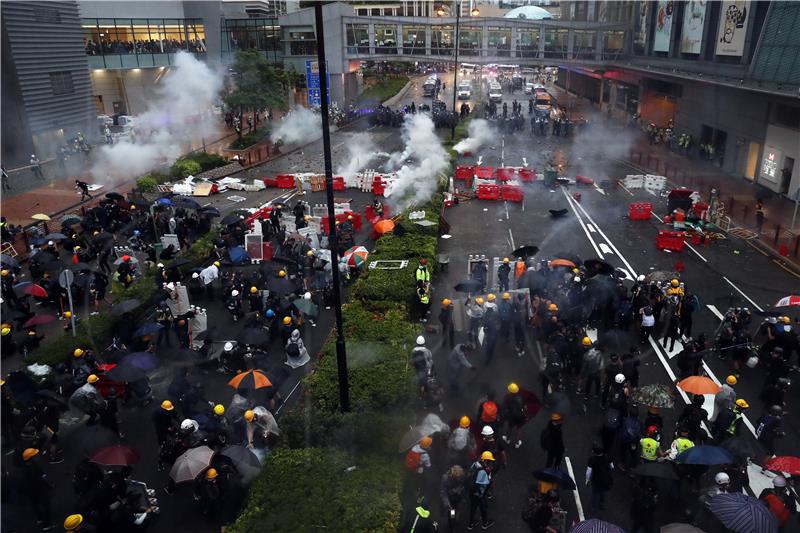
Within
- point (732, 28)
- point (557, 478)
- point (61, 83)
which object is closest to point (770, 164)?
point (732, 28)

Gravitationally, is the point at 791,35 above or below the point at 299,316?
above

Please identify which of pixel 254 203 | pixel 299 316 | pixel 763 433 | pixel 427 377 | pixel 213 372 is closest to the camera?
pixel 763 433

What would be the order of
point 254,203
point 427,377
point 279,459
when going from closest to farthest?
point 279,459
point 427,377
point 254,203

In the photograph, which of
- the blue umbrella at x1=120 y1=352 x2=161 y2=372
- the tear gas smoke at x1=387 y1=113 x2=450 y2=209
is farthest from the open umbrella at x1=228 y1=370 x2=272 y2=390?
the tear gas smoke at x1=387 y1=113 x2=450 y2=209

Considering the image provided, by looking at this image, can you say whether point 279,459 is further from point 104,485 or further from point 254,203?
point 254,203

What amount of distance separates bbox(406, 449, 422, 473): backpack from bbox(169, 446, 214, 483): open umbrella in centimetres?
291

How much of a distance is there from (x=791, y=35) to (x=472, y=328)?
20.8m

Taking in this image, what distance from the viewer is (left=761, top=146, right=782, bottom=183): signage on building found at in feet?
84.8

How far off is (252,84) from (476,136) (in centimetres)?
1516

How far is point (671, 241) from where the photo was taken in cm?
1955

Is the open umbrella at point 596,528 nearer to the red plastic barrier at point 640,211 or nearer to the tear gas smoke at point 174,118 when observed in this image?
the red plastic barrier at point 640,211

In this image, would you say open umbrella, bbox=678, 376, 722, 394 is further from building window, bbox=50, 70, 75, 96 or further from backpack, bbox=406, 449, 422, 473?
building window, bbox=50, 70, 75, 96

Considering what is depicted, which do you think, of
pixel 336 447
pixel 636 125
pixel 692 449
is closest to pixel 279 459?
pixel 336 447

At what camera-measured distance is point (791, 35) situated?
78.5ft
